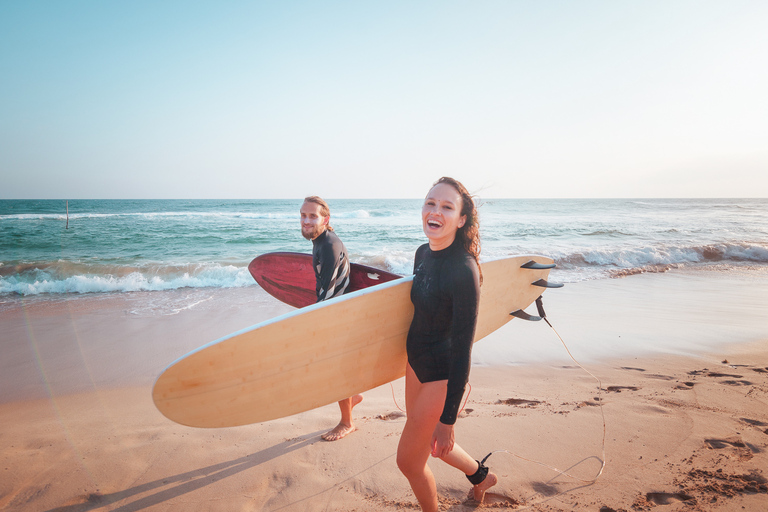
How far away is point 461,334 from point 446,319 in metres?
0.16

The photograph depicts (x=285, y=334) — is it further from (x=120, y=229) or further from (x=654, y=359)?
(x=120, y=229)

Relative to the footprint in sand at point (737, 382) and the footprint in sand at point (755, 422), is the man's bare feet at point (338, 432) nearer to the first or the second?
the footprint in sand at point (755, 422)

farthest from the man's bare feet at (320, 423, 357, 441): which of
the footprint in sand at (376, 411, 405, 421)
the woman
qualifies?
the woman

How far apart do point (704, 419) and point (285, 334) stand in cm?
298

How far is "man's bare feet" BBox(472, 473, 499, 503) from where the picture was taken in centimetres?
187

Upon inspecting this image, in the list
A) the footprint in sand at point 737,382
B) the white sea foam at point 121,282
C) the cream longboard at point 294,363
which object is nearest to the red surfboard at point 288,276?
the cream longboard at point 294,363

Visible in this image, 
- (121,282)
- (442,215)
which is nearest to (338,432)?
(442,215)

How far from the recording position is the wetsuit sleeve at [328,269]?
2396 millimetres

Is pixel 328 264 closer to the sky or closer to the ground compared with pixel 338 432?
closer to the sky

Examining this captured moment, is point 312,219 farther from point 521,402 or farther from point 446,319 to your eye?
point 521,402

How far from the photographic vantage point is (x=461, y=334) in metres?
1.32

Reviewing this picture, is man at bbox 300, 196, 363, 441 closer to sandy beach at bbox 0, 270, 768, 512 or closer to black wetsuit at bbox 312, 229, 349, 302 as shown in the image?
black wetsuit at bbox 312, 229, 349, 302

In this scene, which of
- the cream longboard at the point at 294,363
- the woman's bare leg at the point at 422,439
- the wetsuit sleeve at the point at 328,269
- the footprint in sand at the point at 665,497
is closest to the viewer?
the woman's bare leg at the point at 422,439

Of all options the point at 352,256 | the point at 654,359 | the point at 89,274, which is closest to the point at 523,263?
the point at 654,359
